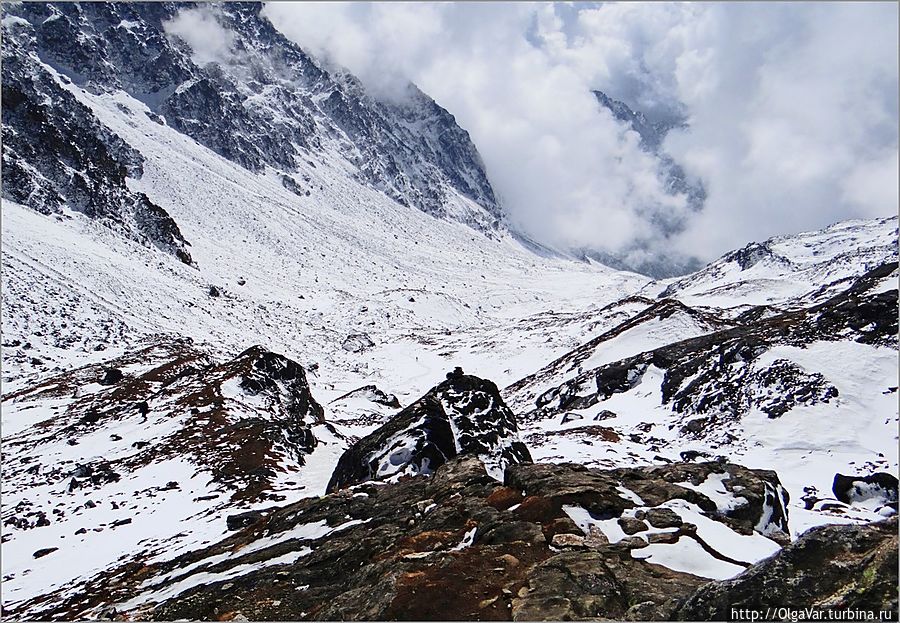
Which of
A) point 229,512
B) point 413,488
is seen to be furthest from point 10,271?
point 413,488

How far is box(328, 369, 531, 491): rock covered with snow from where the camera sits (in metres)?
18.6

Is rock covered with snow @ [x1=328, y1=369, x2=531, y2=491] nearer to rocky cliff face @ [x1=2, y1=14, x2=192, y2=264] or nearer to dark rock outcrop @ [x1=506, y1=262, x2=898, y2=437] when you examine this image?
dark rock outcrop @ [x1=506, y1=262, x2=898, y2=437]

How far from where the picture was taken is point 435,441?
19297 millimetres

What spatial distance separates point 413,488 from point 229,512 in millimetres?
8127

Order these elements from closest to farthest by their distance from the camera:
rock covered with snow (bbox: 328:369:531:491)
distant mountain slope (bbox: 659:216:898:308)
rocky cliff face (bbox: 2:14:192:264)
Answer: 1. rock covered with snow (bbox: 328:369:531:491)
2. rocky cliff face (bbox: 2:14:192:264)
3. distant mountain slope (bbox: 659:216:898:308)

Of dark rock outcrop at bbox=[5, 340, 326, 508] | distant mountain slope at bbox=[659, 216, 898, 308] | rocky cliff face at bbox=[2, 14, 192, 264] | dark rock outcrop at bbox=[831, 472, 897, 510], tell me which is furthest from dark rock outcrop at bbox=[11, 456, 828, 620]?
distant mountain slope at bbox=[659, 216, 898, 308]

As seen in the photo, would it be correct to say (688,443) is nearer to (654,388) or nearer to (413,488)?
(654,388)

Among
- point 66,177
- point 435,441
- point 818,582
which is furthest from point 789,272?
point 818,582

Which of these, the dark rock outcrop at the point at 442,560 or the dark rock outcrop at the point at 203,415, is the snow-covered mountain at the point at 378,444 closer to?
the dark rock outcrop at the point at 442,560

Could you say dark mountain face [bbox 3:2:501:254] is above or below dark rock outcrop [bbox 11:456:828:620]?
above

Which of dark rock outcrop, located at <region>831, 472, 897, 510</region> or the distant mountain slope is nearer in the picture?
dark rock outcrop, located at <region>831, 472, 897, 510</region>

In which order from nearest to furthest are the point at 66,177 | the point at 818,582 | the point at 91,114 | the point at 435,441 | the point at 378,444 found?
the point at 818,582 → the point at 435,441 → the point at 378,444 → the point at 66,177 → the point at 91,114

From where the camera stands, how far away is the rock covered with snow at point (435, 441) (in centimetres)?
1861

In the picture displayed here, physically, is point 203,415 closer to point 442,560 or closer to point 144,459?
point 144,459
